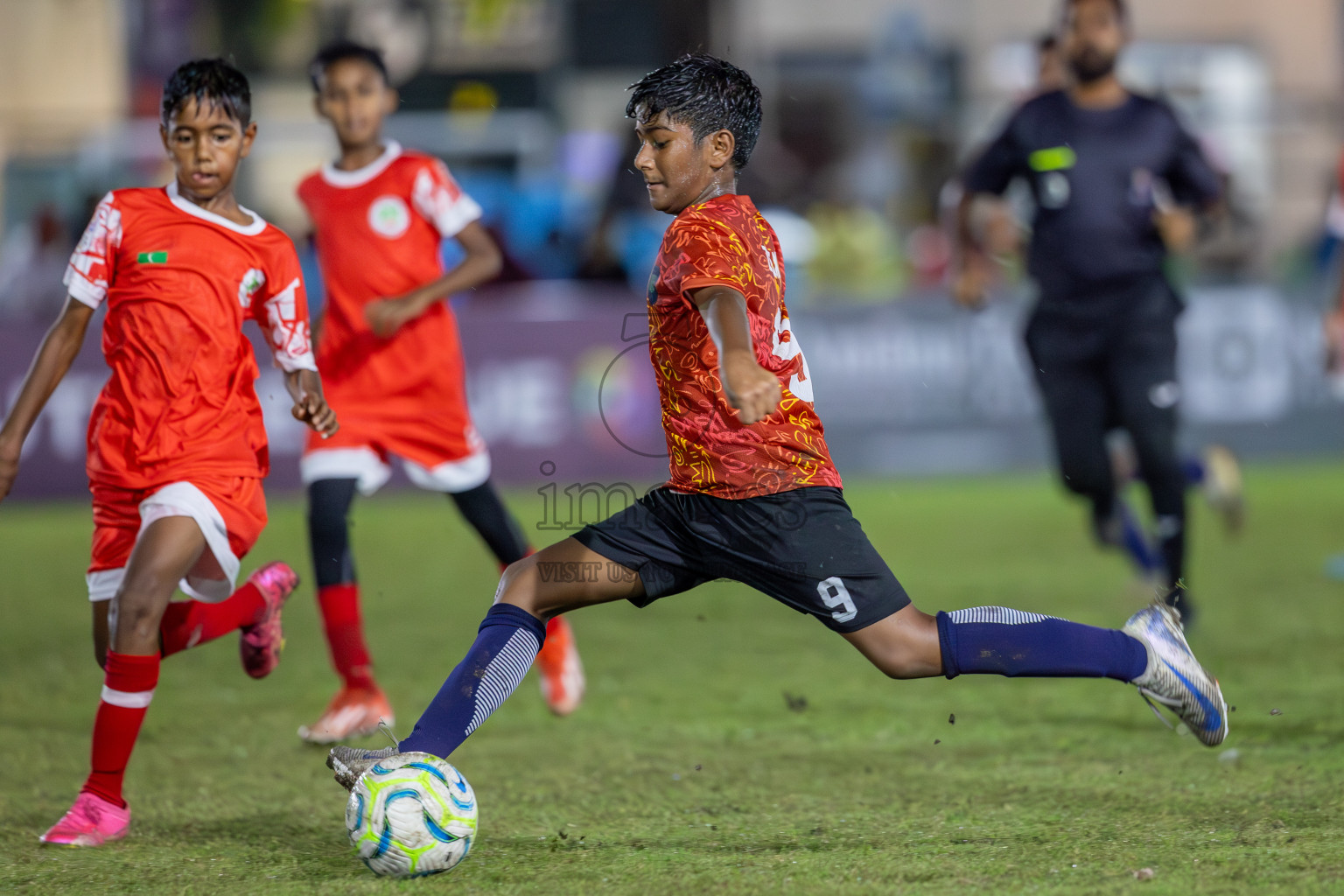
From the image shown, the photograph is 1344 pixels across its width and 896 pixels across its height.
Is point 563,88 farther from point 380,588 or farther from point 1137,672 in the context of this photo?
point 1137,672

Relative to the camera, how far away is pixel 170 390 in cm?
405

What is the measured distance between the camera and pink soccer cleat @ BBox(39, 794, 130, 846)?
152 inches

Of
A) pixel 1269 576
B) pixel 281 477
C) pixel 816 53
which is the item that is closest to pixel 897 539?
pixel 1269 576

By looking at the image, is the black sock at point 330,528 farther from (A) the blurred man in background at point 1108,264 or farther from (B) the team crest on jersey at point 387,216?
(A) the blurred man in background at point 1108,264

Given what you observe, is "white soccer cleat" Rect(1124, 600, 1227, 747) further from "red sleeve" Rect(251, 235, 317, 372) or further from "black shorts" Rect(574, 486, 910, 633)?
"red sleeve" Rect(251, 235, 317, 372)

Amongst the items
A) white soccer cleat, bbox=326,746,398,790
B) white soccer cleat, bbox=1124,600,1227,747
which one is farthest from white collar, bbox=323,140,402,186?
white soccer cleat, bbox=1124,600,1227,747

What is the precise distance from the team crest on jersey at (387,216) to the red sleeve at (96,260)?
4.56ft

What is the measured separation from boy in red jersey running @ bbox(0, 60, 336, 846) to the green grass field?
47 cm

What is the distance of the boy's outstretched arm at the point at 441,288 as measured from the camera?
5199 mm

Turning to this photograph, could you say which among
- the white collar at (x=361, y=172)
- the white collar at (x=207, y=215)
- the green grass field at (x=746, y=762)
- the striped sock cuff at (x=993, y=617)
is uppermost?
the white collar at (x=361, y=172)

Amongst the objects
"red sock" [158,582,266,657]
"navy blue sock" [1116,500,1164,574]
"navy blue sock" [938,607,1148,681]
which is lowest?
"navy blue sock" [1116,500,1164,574]

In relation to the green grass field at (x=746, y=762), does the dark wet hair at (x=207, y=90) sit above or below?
above

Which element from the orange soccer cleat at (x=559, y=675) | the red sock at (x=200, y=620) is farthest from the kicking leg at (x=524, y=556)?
the red sock at (x=200, y=620)

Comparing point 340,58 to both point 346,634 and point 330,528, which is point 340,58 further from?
point 346,634
